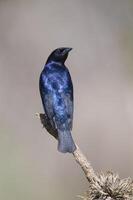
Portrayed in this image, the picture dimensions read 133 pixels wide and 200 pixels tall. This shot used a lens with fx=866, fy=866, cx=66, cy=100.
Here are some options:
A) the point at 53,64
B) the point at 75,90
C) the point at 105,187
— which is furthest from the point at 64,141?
the point at 75,90

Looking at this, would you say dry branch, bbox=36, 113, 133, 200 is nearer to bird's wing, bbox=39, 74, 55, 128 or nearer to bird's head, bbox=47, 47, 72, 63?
bird's wing, bbox=39, 74, 55, 128

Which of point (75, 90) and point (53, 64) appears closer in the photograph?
point (53, 64)

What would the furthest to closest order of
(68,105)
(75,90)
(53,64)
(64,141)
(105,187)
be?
(75,90) < (53,64) < (68,105) < (64,141) < (105,187)

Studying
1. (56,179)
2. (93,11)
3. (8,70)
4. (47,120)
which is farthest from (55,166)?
(47,120)

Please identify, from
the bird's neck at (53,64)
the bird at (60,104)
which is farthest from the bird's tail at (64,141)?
the bird's neck at (53,64)

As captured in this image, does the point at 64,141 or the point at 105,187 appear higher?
the point at 64,141

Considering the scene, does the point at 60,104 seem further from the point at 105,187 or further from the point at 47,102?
the point at 105,187

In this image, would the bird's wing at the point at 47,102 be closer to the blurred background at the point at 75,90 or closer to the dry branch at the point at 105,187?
the dry branch at the point at 105,187

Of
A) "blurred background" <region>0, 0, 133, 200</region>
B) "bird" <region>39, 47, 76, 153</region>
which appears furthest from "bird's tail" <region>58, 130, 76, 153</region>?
"blurred background" <region>0, 0, 133, 200</region>

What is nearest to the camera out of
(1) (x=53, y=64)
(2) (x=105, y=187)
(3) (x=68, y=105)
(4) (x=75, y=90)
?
(2) (x=105, y=187)
